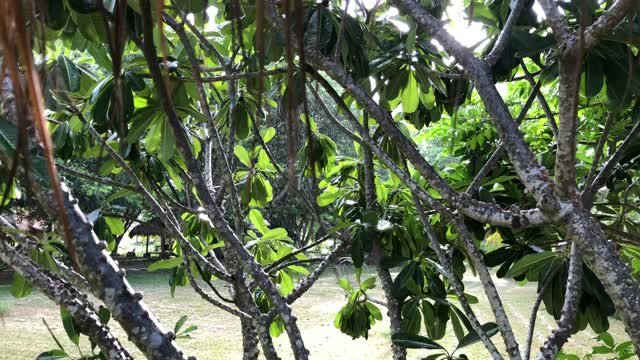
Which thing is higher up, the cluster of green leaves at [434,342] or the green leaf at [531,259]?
the green leaf at [531,259]

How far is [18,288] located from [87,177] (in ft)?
1.82

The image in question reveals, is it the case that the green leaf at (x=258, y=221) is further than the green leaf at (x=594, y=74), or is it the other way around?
the green leaf at (x=258, y=221)

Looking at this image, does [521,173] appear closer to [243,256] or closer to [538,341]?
[243,256]

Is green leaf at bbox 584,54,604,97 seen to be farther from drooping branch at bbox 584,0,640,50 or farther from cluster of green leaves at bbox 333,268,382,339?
cluster of green leaves at bbox 333,268,382,339

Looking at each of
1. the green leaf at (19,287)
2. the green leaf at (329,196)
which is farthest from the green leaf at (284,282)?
the green leaf at (19,287)

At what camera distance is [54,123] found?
1.24 m

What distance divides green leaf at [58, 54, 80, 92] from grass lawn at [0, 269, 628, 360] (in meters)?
3.51

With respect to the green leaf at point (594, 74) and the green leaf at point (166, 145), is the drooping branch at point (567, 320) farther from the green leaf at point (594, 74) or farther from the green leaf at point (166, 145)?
the green leaf at point (166, 145)

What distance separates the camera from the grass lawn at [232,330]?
555 cm

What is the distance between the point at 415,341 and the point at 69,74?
847mm

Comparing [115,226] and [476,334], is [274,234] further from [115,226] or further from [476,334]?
[476,334]

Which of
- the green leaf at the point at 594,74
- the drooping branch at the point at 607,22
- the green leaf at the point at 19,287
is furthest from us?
the green leaf at the point at 19,287

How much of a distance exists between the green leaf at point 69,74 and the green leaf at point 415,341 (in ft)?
A: 2.62

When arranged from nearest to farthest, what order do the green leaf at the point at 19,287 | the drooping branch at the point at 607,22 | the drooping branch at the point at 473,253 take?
the drooping branch at the point at 607,22 → the drooping branch at the point at 473,253 → the green leaf at the point at 19,287
